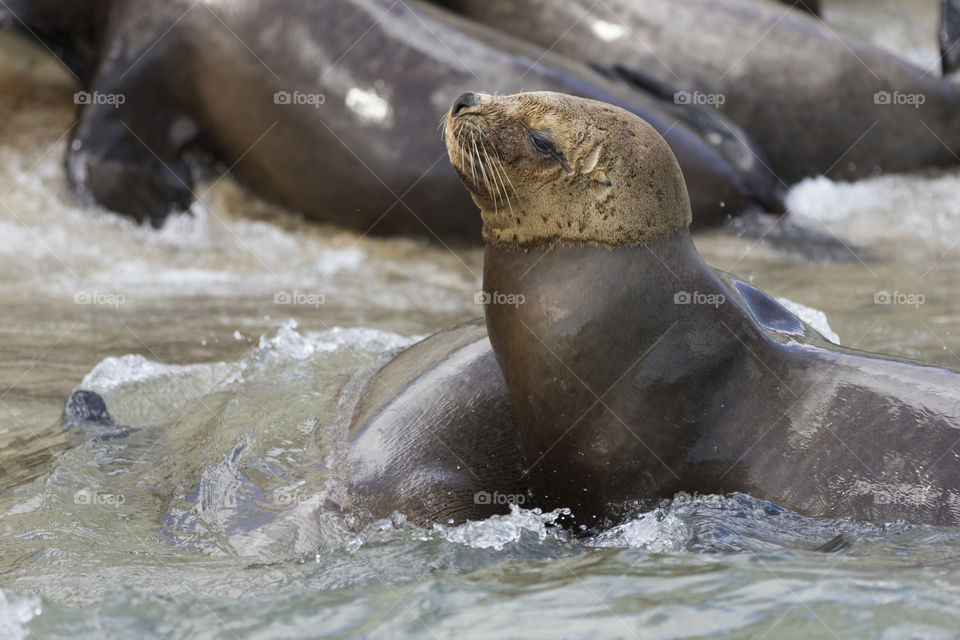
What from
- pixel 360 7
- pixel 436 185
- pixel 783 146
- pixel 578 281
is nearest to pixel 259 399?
pixel 578 281

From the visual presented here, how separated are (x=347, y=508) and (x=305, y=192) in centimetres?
472

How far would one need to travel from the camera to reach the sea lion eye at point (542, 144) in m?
3.91

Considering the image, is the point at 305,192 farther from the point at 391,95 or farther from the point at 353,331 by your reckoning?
the point at 353,331

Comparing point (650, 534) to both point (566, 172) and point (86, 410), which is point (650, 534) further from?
point (86, 410)

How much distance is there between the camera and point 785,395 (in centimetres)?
399

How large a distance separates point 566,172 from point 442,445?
3.29 ft

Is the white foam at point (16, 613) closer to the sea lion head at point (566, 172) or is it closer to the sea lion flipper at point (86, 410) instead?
the sea lion head at point (566, 172)
